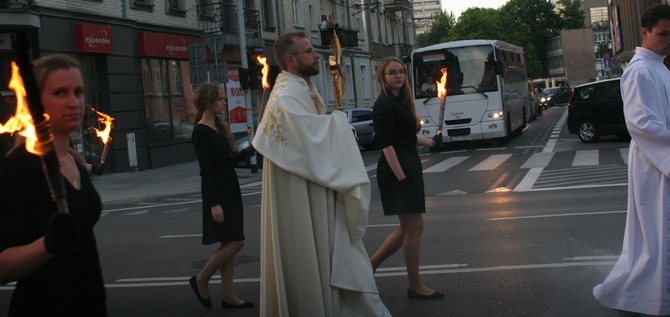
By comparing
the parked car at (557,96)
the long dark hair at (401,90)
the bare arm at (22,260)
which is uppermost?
the parked car at (557,96)

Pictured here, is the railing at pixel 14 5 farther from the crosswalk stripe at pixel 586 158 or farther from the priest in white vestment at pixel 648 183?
the priest in white vestment at pixel 648 183

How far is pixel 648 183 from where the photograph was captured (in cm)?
467

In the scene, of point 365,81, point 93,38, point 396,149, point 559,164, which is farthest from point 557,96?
point 396,149

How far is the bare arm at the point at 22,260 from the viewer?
8.36ft

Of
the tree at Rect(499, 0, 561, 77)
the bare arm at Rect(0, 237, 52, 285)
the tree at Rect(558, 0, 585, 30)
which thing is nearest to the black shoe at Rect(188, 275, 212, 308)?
the bare arm at Rect(0, 237, 52, 285)

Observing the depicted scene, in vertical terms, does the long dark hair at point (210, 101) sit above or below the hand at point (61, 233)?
above

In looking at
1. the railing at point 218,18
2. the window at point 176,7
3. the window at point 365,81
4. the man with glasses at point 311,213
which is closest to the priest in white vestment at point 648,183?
the man with glasses at point 311,213

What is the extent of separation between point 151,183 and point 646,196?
1739 cm

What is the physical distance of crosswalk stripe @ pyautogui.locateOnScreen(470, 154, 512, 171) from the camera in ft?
60.1

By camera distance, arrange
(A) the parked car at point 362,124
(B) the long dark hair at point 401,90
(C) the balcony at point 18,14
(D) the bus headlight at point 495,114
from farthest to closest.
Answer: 1. (A) the parked car at point 362,124
2. (D) the bus headlight at point 495,114
3. (C) the balcony at point 18,14
4. (B) the long dark hair at point 401,90

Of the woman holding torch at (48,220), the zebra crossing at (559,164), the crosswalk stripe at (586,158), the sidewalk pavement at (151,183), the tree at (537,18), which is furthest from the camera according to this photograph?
the tree at (537,18)

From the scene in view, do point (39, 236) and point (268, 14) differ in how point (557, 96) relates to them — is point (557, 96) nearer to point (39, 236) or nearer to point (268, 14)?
point (268, 14)

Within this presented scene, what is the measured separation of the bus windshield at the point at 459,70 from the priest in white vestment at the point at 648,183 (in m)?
19.9

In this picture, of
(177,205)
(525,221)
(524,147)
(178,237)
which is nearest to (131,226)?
(178,237)
